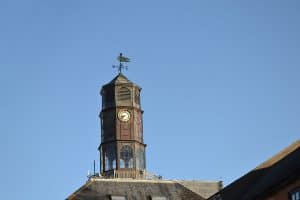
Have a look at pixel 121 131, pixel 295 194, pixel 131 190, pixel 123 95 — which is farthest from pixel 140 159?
pixel 295 194

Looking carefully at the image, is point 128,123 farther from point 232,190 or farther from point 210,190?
point 232,190

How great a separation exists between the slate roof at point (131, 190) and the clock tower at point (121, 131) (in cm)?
1327

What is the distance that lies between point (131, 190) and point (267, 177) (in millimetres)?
14679

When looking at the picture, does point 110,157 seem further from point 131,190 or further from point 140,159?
point 131,190

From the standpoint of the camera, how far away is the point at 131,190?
243 ft

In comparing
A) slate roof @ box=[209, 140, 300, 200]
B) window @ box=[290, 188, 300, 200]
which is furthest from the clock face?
window @ box=[290, 188, 300, 200]

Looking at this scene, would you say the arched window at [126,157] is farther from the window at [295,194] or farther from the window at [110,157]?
the window at [295,194]

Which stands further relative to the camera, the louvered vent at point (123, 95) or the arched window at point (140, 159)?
the louvered vent at point (123, 95)

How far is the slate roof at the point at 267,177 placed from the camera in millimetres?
57438

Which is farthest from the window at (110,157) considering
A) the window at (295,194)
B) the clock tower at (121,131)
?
the window at (295,194)

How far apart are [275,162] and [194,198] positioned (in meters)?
9.75

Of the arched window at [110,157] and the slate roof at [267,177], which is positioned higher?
the arched window at [110,157]

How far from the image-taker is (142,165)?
91.8 m

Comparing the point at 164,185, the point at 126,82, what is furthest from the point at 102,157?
the point at 164,185
